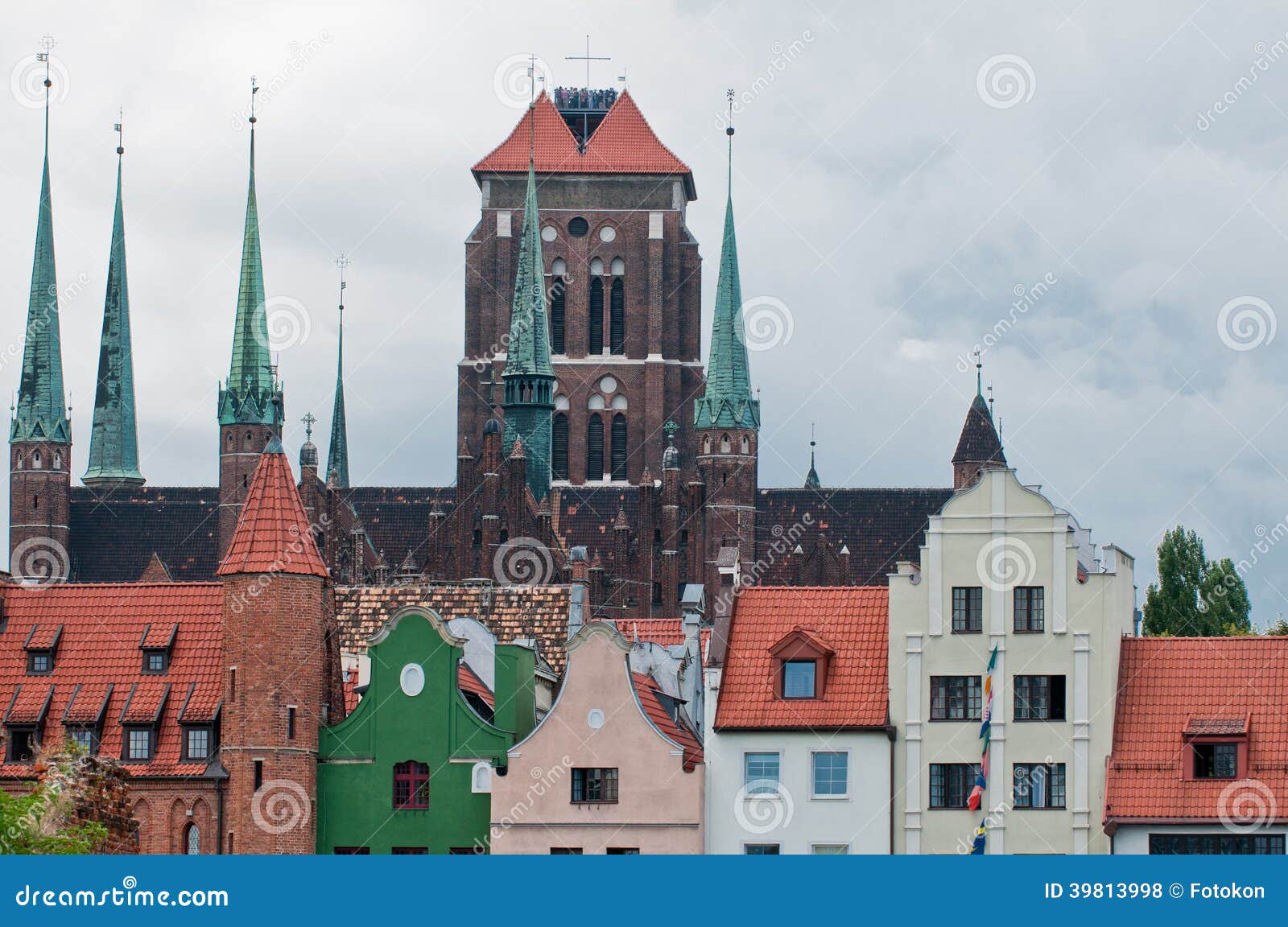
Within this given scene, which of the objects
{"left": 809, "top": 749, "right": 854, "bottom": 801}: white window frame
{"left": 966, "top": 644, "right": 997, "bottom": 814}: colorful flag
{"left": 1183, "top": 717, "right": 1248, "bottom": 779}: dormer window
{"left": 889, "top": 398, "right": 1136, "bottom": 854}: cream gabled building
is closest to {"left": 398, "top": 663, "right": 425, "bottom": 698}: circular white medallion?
{"left": 809, "top": 749, "right": 854, "bottom": 801}: white window frame

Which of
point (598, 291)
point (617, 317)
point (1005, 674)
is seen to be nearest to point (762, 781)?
point (1005, 674)

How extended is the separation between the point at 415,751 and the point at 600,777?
4.55 metres

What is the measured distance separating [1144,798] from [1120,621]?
17.5 feet

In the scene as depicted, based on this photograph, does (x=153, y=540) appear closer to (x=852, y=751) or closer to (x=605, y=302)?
(x=605, y=302)

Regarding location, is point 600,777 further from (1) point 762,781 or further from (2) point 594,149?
(2) point 594,149

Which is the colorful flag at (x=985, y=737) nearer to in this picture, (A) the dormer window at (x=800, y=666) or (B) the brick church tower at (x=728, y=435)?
(A) the dormer window at (x=800, y=666)

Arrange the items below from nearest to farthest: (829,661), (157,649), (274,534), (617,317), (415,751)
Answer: (415,751)
(829,661)
(274,534)
(157,649)
(617,317)

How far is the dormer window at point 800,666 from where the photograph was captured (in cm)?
7212

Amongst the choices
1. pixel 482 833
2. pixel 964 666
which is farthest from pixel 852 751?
pixel 482 833

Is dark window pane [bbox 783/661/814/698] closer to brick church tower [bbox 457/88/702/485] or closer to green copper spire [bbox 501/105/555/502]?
green copper spire [bbox 501/105/555/502]

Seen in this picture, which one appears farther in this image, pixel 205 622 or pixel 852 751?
pixel 205 622

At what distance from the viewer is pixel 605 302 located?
166 meters

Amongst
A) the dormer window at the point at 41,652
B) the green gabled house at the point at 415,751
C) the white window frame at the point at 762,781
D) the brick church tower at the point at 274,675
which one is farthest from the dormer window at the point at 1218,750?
the dormer window at the point at 41,652

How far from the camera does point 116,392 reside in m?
170
